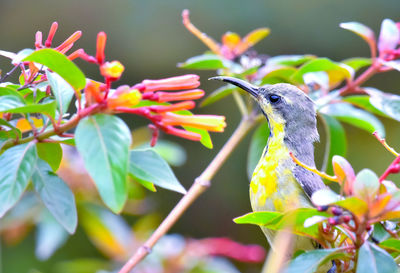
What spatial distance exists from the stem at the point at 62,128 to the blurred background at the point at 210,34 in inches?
162

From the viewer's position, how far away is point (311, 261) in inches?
→ 52.4

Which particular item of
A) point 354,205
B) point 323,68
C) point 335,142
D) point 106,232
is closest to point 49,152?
point 354,205

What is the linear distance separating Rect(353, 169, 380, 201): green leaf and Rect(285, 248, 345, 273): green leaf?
19 cm

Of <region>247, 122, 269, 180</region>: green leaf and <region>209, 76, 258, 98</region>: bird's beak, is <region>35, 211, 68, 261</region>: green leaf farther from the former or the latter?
<region>209, 76, 258, 98</region>: bird's beak

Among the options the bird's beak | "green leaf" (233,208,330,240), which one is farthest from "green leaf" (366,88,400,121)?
"green leaf" (233,208,330,240)

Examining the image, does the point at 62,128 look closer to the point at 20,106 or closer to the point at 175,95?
the point at 20,106

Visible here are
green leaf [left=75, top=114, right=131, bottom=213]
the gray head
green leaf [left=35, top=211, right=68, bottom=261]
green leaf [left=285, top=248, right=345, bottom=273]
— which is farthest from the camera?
green leaf [left=35, top=211, right=68, bottom=261]

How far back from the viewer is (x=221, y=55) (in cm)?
239

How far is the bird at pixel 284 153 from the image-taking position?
6.94 feet

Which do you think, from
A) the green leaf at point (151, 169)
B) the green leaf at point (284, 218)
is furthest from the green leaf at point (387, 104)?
the green leaf at point (151, 169)

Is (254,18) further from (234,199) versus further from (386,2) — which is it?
(234,199)

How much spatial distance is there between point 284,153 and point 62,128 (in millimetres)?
1196

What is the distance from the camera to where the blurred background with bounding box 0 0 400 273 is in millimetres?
5637

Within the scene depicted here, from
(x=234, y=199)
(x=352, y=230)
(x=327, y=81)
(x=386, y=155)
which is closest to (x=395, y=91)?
(x=386, y=155)
